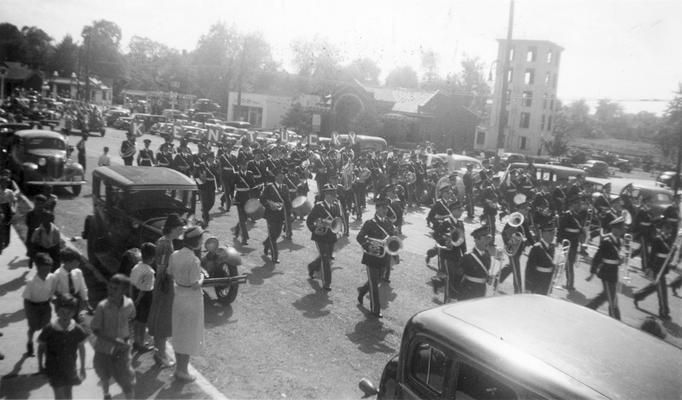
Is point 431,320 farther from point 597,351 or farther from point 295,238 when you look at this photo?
point 295,238

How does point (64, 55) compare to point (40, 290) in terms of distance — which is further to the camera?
point (64, 55)

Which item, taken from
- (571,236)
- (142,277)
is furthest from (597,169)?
(142,277)

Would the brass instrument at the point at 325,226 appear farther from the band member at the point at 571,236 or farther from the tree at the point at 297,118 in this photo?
the tree at the point at 297,118

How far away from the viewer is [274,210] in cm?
1117

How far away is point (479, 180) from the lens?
20719 mm

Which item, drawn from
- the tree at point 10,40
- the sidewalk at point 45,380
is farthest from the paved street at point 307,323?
the tree at point 10,40

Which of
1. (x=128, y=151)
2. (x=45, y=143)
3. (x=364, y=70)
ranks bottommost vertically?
(x=128, y=151)

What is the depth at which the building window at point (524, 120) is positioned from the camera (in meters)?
63.7

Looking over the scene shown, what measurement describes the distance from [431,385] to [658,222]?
38.0 feet

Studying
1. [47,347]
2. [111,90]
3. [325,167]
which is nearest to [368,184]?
[325,167]

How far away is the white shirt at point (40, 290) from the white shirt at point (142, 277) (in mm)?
887

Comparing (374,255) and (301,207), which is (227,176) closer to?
(301,207)

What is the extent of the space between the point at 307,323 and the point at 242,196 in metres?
5.45

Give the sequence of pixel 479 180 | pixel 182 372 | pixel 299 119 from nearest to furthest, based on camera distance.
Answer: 1. pixel 182 372
2. pixel 479 180
3. pixel 299 119
